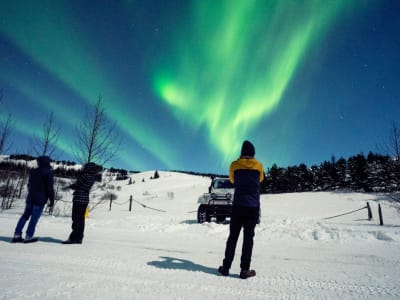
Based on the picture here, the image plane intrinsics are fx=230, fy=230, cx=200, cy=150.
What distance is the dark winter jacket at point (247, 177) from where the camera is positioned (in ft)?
10.9

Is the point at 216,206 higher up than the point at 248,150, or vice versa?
the point at 248,150

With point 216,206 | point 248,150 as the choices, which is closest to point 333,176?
point 216,206

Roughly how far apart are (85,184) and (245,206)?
3.91 metres

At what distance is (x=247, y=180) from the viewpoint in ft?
11.1

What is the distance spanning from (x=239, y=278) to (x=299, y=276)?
2.68ft

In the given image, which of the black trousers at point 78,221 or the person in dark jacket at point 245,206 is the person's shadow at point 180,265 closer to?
the person in dark jacket at point 245,206

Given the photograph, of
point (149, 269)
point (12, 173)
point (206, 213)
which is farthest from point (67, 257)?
point (12, 173)

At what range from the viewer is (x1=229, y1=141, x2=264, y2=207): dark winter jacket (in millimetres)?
3312

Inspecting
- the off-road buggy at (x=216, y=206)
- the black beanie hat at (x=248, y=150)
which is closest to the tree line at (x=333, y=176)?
the off-road buggy at (x=216, y=206)

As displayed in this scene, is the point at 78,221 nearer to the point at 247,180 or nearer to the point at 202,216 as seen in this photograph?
the point at 247,180

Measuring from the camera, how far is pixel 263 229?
26.5 ft

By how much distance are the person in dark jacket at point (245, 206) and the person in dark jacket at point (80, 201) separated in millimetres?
3409

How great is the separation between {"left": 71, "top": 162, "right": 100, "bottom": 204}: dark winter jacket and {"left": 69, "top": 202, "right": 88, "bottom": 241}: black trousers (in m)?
0.11

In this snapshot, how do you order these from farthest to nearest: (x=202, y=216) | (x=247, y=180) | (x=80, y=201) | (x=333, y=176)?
1. (x=333, y=176)
2. (x=202, y=216)
3. (x=80, y=201)
4. (x=247, y=180)
